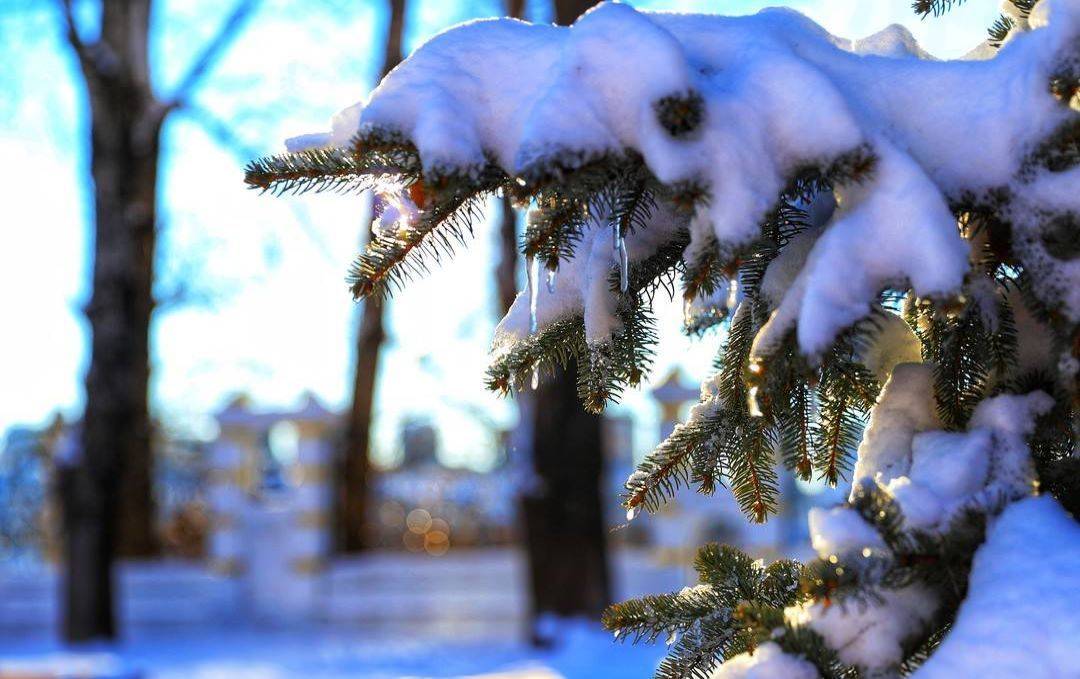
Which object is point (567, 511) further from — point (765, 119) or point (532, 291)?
point (765, 119)

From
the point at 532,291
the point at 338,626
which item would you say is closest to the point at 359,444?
the point at 338,626

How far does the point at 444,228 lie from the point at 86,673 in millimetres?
6373

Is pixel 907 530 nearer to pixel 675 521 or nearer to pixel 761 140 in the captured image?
pixel 761 140

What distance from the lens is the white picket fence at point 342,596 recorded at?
9.27m

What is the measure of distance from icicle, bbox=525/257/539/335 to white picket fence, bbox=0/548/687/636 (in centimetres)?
772

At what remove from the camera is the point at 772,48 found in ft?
4.12

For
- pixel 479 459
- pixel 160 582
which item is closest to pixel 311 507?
pixel 160 582

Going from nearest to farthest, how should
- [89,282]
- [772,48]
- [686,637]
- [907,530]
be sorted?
[907,530] < [772,48] < [686,637] < [89,282]

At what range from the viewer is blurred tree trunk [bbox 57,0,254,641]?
7.90 metres

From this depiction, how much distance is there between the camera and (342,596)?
941 centimetres

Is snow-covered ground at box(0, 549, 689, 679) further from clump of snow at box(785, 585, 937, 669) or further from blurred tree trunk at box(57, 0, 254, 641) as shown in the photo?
clump of snow at box(785, 585, 937, 669)

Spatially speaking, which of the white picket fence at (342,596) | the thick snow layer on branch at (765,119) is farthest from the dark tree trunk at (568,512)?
the thick snow layer on branch at (765,119)

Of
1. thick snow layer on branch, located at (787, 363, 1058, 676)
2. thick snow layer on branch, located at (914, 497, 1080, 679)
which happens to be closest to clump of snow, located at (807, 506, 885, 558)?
thick snow layer on branch, located at (787, 363, 1058, 676)

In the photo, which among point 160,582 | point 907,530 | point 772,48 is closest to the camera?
point 907,530
